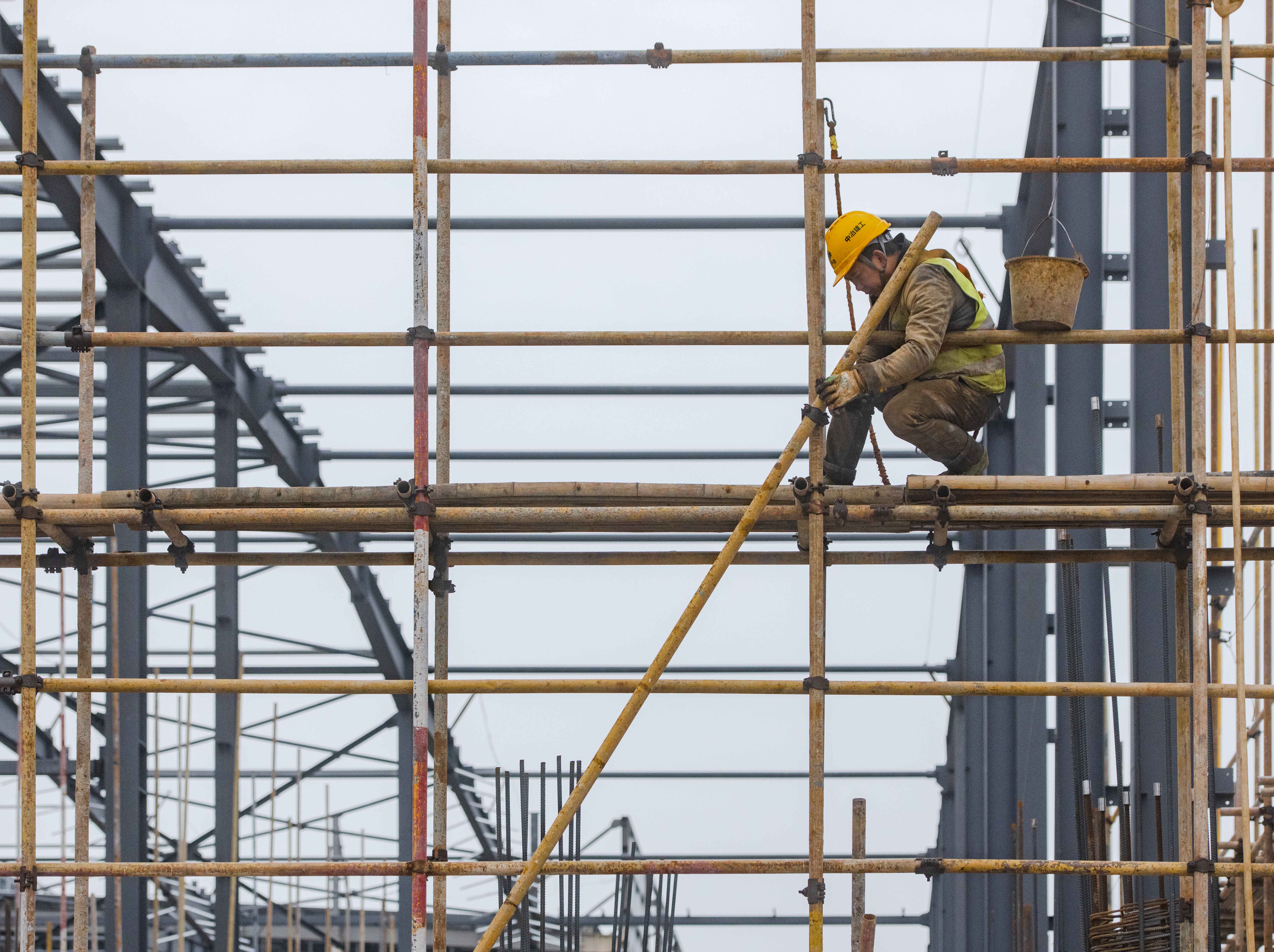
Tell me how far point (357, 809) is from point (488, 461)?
5.98m

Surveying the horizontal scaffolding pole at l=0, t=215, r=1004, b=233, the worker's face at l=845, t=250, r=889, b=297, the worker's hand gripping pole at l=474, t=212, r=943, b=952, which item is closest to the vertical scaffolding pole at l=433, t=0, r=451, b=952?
the worker's hand gripping pole at l=474, t=212, r=943, b=952

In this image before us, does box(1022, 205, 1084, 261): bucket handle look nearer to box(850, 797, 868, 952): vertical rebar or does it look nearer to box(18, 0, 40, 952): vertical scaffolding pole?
box(850, 797, 868, 952): vertical rebar

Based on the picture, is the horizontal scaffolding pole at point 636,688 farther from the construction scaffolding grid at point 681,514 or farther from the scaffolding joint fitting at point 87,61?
the scaffolding joint fitting at point 87,61

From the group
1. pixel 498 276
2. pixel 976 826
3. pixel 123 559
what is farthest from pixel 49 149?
pixel 976 826

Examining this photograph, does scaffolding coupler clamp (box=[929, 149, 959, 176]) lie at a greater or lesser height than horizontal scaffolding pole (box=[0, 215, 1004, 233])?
lesser

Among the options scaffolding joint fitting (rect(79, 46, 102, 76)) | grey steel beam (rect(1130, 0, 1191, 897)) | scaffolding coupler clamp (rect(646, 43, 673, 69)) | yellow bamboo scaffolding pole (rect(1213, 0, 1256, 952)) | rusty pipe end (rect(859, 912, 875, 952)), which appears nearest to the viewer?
yellow bamboo scaffolding pole (rect(1213, 0, 1256, 952))

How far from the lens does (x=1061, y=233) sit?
12852mm

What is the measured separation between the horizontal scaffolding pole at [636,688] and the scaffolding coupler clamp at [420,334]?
1555mm

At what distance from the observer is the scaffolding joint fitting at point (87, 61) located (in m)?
9.29

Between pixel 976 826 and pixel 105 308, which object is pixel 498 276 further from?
pixel 976 826

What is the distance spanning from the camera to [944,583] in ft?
72.6

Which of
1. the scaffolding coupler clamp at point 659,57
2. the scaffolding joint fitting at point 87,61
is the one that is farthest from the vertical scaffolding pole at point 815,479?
the scaffolding joint fitting at point 87,61

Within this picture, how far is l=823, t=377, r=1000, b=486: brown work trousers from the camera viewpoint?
28.5ft

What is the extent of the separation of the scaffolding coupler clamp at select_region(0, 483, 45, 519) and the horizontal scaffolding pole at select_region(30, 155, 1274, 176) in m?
1.53
